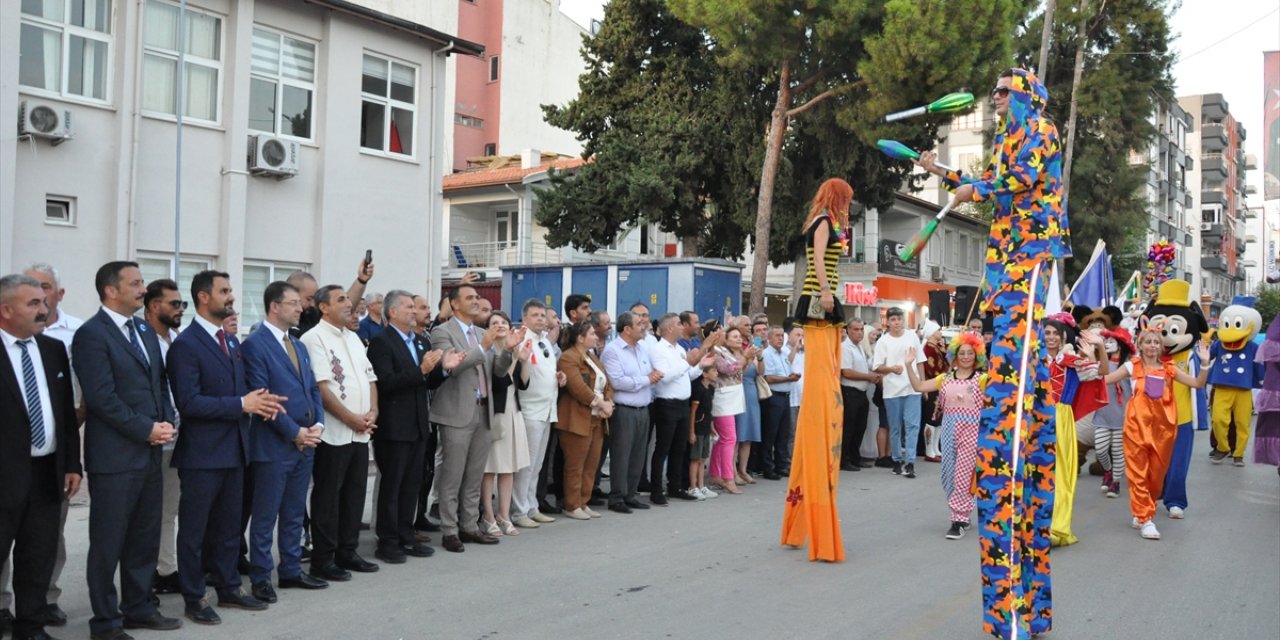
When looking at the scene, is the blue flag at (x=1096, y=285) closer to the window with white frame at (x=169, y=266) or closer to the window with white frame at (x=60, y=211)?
the window with white frame at (x=169, y=266)

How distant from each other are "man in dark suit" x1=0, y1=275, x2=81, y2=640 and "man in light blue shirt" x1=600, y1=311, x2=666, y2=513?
5.51 meters

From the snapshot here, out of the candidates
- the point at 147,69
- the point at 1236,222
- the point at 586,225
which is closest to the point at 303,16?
the point at 147,69

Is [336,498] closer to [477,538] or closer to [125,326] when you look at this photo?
[477,538]

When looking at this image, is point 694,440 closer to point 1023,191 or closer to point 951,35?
point 1023,191

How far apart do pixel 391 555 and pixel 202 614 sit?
1864 millimetres

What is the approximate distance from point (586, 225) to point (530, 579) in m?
20.2

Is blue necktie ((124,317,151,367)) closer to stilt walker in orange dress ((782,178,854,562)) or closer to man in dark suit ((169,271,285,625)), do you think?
man in dark suit ((169,271,285,625))

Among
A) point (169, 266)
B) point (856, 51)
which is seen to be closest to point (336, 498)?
point (169, 266)

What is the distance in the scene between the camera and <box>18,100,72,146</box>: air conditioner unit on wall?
14773 mm

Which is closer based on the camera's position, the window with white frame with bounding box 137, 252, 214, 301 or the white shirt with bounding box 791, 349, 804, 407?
the white shirt with bounding box 791, 349, 804, 407

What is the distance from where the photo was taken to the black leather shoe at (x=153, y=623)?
576cm

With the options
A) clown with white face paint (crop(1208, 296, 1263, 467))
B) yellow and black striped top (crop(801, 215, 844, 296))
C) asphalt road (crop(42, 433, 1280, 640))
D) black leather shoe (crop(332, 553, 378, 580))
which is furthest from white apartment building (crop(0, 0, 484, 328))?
clown with white face paint (crop(1208, 296, 1263, 467))

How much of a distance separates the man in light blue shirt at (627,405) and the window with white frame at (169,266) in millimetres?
9105

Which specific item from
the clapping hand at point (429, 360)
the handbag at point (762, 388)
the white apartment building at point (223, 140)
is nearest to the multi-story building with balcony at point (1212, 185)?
the white apartment building at point (223, 140)
